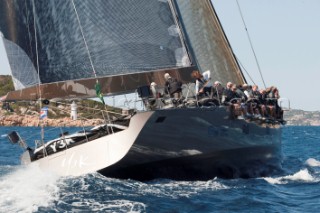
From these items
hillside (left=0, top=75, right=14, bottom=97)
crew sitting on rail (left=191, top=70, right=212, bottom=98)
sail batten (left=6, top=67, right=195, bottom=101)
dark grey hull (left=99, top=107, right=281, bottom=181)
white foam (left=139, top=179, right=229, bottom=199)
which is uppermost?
hillside (left=0, top=75, right=14, bottom=97)

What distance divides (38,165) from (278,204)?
6.11m

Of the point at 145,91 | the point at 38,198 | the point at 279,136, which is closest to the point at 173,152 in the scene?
the point at 145,91

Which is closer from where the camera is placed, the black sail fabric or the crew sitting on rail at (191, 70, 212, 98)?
the crew sitting on rail at (191, 70, 212, 98)

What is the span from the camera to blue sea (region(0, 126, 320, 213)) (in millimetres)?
12547

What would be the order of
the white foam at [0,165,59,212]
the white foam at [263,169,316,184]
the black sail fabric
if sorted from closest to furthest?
the white foam at [0,165,59,212], the black sail fabric, the white foam at [263,169,316,184]

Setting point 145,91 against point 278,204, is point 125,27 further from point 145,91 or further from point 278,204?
point 278,204

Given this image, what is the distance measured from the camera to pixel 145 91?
53.1ft

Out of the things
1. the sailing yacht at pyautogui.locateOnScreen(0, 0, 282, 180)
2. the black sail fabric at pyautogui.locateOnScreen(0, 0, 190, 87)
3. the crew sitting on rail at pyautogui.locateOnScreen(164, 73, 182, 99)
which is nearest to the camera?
the sailing yacht at pyautogui.locateOnScreen(0, 0, 282, 180)

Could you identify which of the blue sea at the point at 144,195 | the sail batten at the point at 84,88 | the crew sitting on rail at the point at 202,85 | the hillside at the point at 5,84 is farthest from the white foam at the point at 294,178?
the hillside at the point at 5,84

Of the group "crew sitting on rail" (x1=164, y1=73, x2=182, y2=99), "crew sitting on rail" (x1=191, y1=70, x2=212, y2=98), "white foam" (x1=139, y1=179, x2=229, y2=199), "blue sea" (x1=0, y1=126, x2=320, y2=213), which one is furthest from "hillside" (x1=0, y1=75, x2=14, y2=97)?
"white foam" (x1=139, y1=179, x2=229, y2=199)

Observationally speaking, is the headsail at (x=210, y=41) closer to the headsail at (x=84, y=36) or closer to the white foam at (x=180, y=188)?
the headsail at (x=84, y=36)

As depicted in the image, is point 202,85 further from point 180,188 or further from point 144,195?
point 144,195

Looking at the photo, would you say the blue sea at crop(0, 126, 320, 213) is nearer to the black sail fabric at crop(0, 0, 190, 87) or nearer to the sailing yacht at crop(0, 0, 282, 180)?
the sailing yacht at crop(0, 0, 282, 180)

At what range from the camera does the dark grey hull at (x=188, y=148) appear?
15133 millimetres
